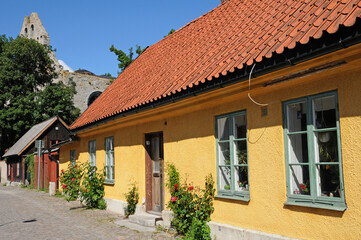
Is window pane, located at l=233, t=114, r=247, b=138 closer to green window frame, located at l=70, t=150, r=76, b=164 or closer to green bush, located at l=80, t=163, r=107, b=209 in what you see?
green bush, located at l=80, t=163, r=107, b=209

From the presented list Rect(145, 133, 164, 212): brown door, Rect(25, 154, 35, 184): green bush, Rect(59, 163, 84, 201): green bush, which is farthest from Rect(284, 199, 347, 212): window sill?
Rect(25, 154, 35, 184): green bush

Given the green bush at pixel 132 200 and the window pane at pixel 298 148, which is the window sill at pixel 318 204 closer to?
the window pane at pixel 298 148

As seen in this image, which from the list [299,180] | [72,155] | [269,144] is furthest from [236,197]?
[72,155]

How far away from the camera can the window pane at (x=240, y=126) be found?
5.87 metres

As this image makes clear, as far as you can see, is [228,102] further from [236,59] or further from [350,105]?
[350,105]

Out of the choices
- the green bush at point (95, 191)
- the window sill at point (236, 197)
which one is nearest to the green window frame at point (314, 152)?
the window sill at point (236, 197)

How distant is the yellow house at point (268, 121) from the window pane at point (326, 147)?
13 mm

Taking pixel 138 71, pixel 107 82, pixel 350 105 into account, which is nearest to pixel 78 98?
pixel 107 82

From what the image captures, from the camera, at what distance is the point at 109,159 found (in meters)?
11.0

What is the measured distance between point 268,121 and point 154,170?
14.4 feet

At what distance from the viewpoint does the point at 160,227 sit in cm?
779

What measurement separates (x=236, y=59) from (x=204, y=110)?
1300mm

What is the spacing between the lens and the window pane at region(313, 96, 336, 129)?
4.48m

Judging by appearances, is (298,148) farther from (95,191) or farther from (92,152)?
(92,152)
